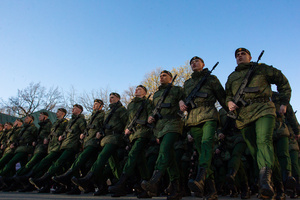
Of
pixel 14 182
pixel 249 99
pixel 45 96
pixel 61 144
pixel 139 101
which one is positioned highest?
pixel 45 96

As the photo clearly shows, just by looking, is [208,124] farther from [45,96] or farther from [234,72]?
[45,96]

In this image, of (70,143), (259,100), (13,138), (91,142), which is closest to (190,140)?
(259,100)

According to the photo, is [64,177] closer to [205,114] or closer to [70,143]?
[70,143]

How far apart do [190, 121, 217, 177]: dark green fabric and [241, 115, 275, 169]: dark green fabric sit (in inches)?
20.4

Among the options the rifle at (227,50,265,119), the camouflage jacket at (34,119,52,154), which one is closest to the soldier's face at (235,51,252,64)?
the rifle at (227,50,265,119)

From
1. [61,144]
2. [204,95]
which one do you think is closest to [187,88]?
[204,95]

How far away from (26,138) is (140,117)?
16.0 feet

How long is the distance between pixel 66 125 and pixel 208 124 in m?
4.96

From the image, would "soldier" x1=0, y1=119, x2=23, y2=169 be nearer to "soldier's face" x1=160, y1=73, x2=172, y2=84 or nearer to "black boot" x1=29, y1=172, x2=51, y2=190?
"black boot" x1=29, y1=172, x2=51, y2=190

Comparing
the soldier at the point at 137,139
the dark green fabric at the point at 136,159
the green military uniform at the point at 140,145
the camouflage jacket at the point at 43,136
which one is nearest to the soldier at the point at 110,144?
the soldier at the point at 137,139

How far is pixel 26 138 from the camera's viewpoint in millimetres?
8789

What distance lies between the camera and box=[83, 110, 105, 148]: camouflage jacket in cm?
652

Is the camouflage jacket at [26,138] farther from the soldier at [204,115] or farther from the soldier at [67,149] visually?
the soldier at [204,115]

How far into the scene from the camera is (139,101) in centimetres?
622
